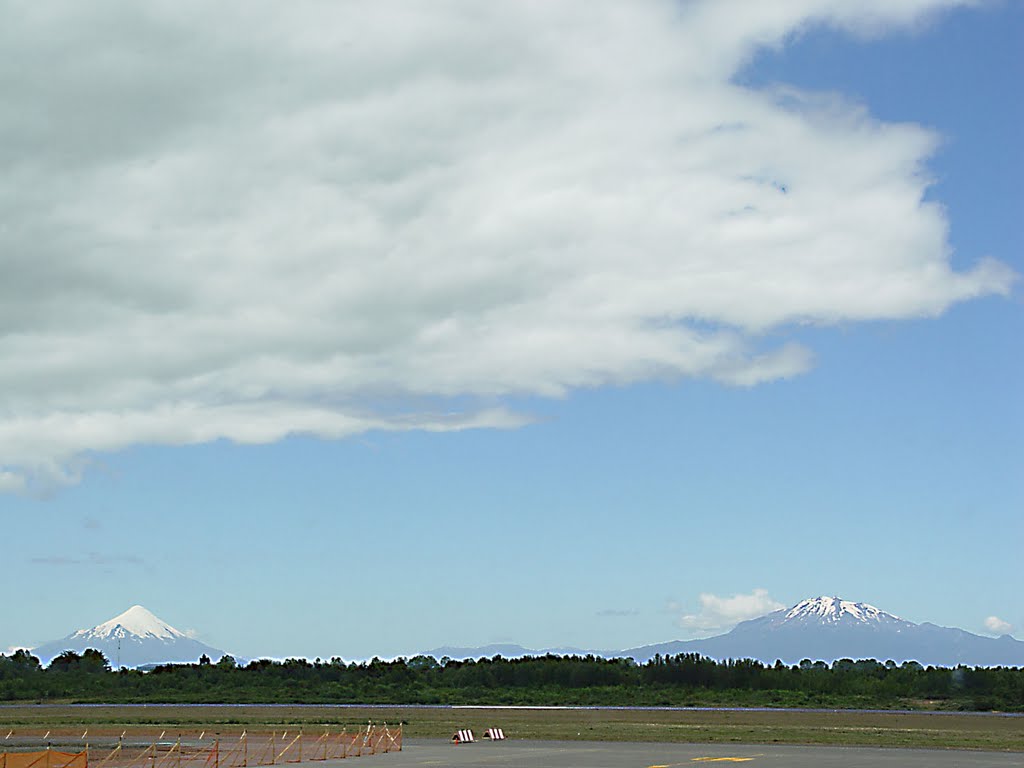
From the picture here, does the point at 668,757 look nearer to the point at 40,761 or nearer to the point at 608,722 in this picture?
the point at 40,761

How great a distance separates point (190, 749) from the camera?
79.4 meters

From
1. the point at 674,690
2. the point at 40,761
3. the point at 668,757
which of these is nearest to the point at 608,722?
the point at 668,757

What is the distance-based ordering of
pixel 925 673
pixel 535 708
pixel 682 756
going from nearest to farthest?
1. pixel 682 756
2. pixel 535 708
3. pixel 925 673

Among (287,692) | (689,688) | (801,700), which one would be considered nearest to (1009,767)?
(801,700)

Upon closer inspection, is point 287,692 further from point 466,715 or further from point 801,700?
point 801,700

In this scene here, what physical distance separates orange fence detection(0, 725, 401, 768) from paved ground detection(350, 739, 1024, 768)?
411 centimetres

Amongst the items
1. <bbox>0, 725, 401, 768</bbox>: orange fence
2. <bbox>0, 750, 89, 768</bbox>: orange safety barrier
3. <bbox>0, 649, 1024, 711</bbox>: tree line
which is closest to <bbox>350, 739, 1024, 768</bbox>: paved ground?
<bbox>0, 725, 401, 768</bbox>: orange fence

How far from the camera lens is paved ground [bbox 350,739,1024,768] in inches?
2496

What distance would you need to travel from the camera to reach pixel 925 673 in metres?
180

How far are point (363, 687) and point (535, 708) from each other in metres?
52.3

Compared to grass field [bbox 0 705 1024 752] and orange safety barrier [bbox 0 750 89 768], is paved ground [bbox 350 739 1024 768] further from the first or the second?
orange safety barrier [bbox 0 750 89 768]

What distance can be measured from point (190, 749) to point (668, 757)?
3126 centimetres

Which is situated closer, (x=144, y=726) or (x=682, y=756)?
(x=682, y=756)

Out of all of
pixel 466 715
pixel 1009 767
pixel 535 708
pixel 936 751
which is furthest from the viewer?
pixel 535 708
